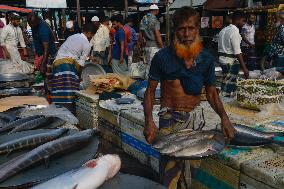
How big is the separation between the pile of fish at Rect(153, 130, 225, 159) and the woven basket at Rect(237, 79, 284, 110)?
185 centimetres

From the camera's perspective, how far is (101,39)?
11.7 m

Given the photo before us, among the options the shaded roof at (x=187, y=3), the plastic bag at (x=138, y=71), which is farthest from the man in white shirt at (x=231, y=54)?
the shaded roof at (x=187, y=3)

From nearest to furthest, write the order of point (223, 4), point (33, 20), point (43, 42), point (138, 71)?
point (33, 20) < point (43, 42) < point (138, 71) < point (223, 4)

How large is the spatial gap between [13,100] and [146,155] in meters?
2.34

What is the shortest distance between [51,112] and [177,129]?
2106 millimetres

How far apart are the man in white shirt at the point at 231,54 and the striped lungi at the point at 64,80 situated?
10.1ft

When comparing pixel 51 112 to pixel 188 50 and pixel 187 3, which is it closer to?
pixel 188 50

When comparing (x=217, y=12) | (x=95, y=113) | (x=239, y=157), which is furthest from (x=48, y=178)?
(x=217, y=12)

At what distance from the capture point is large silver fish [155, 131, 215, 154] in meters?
2.67

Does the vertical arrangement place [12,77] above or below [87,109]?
above

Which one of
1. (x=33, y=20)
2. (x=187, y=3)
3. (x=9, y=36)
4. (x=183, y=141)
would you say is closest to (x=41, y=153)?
(x=183, y=141)

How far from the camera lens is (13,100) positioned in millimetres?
5367

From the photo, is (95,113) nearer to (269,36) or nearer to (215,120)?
(215,120)

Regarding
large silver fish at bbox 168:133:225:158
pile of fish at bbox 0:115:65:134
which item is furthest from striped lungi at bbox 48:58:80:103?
large silver fish at bbox 168:133:225:158
